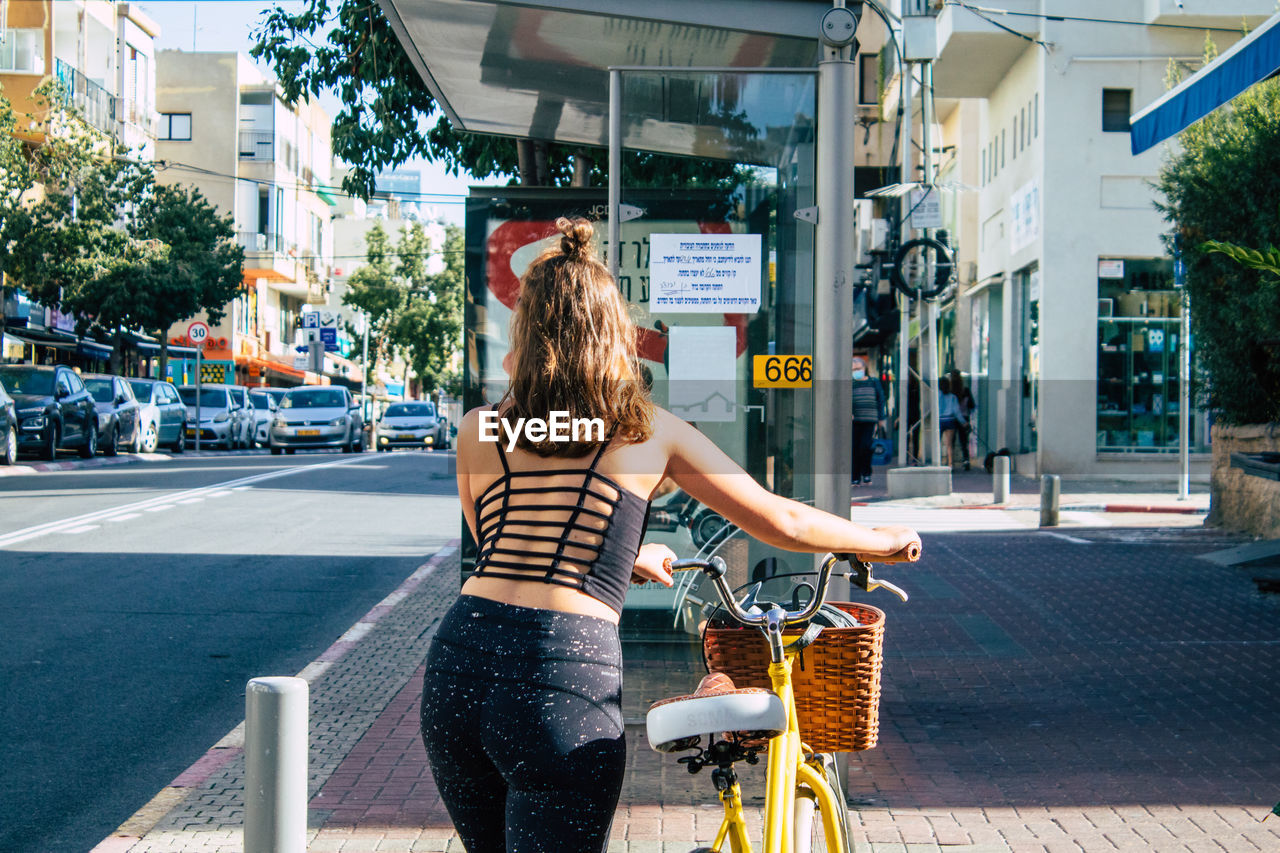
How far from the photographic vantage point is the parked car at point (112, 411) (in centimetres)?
2661

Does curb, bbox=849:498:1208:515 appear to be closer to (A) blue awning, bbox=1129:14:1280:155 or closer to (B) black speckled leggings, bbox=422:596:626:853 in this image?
(A) blue awning, bbox=1129:14:1280:155

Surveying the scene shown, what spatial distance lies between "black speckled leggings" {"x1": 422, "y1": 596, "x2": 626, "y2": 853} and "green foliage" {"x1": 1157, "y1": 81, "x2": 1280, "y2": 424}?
11.0 metres

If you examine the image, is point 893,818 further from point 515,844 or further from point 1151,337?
point 1151,337

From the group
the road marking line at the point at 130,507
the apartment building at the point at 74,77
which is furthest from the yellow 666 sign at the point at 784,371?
the apartment building at the point at 74,77

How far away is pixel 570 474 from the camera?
2.47 metres

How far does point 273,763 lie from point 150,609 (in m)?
6.93

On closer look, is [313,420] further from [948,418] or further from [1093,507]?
[1093,507]

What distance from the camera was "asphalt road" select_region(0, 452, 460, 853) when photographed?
19.0 ft

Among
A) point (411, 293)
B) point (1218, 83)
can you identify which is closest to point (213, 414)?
point (411, 293)

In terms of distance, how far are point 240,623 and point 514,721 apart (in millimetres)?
7224

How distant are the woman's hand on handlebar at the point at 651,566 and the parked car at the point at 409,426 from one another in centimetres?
3659

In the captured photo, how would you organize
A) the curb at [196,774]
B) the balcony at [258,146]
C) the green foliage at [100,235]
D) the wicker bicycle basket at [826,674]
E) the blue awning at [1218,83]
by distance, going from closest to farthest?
the wicker bicycle basket at [826,674]
the curb at [196,774]
the blue awning at [1218,83]
the green foliage at [100,235]
the balcony at [258,146]

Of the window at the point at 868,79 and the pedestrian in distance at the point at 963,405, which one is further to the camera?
the window at the point at 868,79

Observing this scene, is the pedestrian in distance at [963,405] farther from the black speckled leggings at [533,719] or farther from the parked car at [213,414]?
the black speckled leggings at [533,719]
